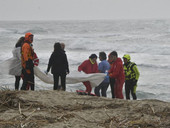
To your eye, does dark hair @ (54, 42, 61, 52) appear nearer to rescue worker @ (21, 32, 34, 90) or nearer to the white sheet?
rescue worker @ (21, 32, 34, 90)

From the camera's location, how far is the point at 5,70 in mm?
7852

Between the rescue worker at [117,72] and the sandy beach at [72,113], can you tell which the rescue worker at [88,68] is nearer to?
the rescue worker at [117,72]

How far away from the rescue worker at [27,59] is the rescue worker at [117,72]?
1.83m

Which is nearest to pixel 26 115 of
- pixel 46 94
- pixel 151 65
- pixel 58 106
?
pixel 58 106

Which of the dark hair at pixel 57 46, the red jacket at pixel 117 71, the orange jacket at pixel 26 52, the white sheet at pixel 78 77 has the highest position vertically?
the dark hair at pixel 57 46

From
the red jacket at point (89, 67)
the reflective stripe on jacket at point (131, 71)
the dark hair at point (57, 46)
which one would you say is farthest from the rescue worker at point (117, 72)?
the dark hair at point (57, 46)

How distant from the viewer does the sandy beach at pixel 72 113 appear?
387cm

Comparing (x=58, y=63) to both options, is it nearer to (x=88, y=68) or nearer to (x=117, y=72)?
(x=88, y=68)

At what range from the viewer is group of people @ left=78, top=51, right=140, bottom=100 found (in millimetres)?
7398

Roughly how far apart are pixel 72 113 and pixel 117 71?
3140 mm

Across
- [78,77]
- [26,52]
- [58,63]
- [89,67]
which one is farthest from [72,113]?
[89,67]

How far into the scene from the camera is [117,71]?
7.36 m

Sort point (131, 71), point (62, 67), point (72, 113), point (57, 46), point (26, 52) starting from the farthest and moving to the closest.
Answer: point (131, 71) → point (62, 67) → point (57, 46) → point (26, 52) → point (72, 113)

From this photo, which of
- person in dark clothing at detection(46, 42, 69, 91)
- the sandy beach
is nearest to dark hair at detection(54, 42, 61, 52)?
person in dark clothing at detection(46, 42, 69, 91)
